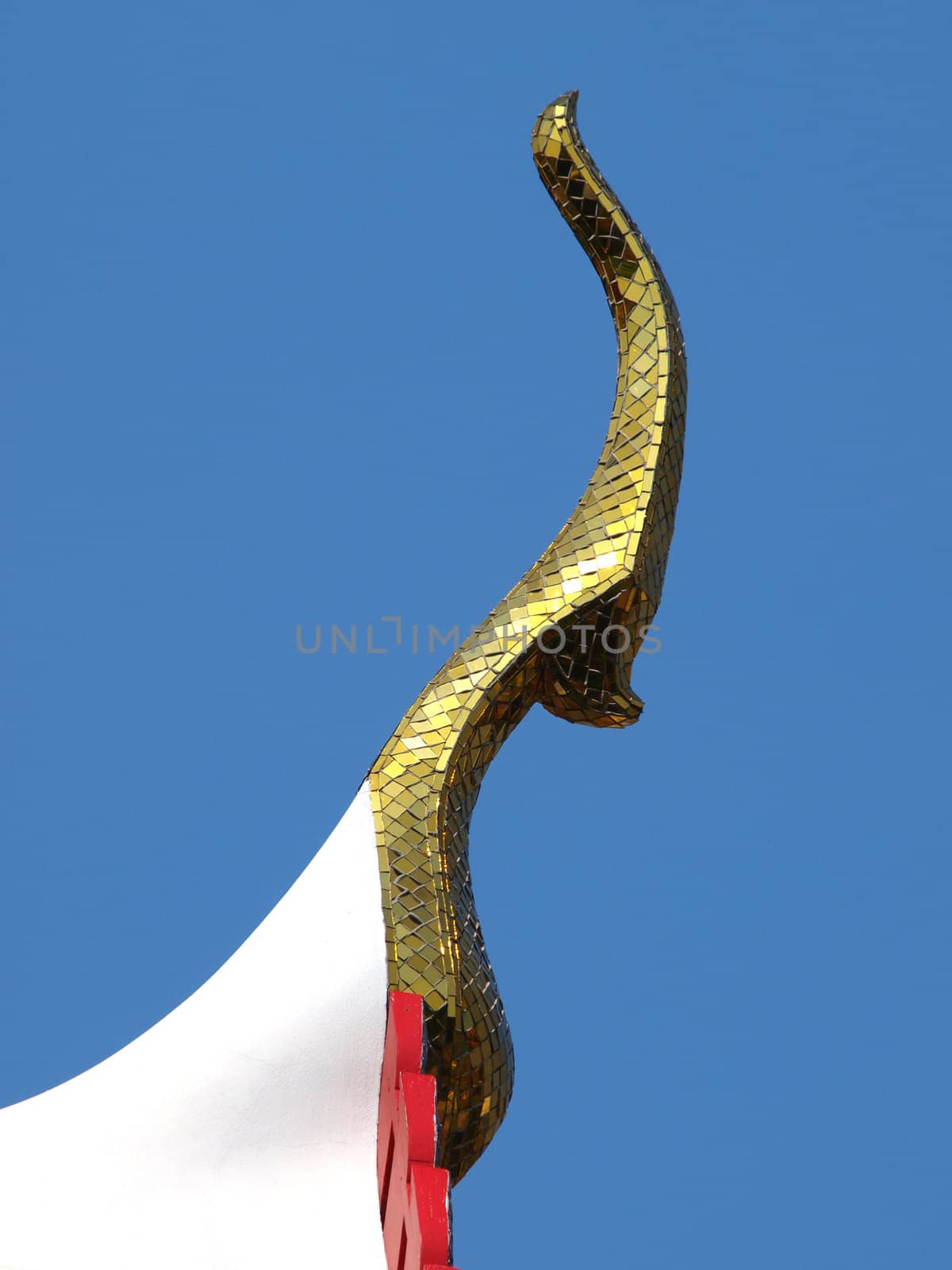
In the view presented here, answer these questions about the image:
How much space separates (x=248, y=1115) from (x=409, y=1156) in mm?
520

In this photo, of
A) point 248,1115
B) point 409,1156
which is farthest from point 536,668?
point 409,1156

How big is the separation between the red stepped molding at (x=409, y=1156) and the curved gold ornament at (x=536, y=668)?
136 millimetres

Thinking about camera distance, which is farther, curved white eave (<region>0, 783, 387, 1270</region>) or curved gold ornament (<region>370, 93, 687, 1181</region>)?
curved gold ornament (<region>370, 93, 687, 1181</region>)

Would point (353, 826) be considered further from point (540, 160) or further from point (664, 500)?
point (540, 160)

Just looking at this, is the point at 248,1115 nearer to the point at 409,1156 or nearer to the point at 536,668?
the point at 409,1156

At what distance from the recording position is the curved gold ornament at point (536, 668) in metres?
3.34

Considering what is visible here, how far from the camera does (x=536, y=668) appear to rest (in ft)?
11.6

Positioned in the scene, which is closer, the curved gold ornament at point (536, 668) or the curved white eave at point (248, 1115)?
the curved white eave at point (248, 1115)

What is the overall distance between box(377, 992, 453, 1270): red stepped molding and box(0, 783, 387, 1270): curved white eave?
0.06m

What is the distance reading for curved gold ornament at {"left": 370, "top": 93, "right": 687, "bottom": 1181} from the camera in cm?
334

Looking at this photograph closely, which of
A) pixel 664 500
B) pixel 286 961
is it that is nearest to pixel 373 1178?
pixel 286 961

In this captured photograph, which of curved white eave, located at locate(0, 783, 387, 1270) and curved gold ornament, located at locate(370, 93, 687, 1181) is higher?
curved gold ornament, located at locate(370, 93, 687, 1181)

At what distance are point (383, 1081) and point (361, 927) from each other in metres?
0.23

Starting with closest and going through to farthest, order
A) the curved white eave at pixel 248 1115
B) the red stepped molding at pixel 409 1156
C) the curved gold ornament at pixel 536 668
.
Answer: the red stepped molding at pixel 409 1156 → the curved white eave at pixel 248 1115 → the curved gold ornament at pixel 536 668
